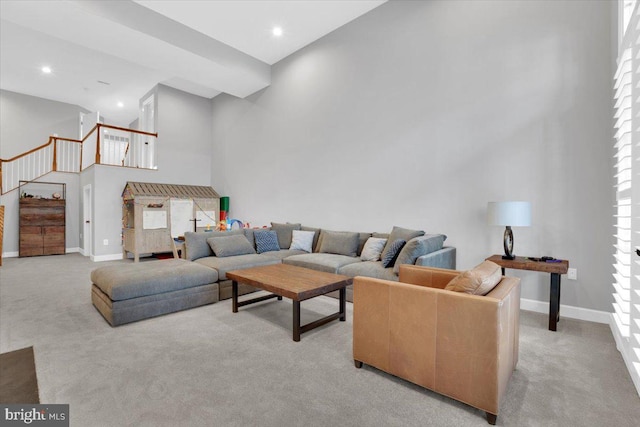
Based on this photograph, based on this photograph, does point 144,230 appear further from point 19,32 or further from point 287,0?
point 287,0

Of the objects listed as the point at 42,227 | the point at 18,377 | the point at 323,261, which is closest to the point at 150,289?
the point at 18,377

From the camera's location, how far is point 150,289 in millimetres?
3176

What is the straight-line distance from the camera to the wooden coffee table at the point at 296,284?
2.65 metres

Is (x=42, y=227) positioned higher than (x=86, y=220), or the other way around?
(x=86, y=220)

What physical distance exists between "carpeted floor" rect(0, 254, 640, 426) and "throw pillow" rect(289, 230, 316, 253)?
2040 millimetres

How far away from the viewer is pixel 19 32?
18.8ft

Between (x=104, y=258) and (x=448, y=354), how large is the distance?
7723mm

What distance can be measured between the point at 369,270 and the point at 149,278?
2.48 metres

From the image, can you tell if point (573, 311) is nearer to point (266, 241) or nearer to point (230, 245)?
point (266, 241)

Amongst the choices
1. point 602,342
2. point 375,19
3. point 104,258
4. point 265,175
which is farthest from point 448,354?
point 104,258

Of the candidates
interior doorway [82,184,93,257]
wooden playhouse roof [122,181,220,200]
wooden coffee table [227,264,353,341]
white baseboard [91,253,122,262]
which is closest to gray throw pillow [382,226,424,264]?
wooden coffee table [227,264,353,341]

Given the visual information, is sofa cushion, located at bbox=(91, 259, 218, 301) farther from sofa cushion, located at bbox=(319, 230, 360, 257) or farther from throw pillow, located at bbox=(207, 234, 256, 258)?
sofa cushion, located at bbox=(319, 230, 360, 257)

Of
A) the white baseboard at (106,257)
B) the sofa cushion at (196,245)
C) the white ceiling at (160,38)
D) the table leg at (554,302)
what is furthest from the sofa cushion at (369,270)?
the white baseboard at (106,257)

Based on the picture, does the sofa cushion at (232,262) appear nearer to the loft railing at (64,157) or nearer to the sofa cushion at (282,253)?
the sofa cushion at (282,253)
